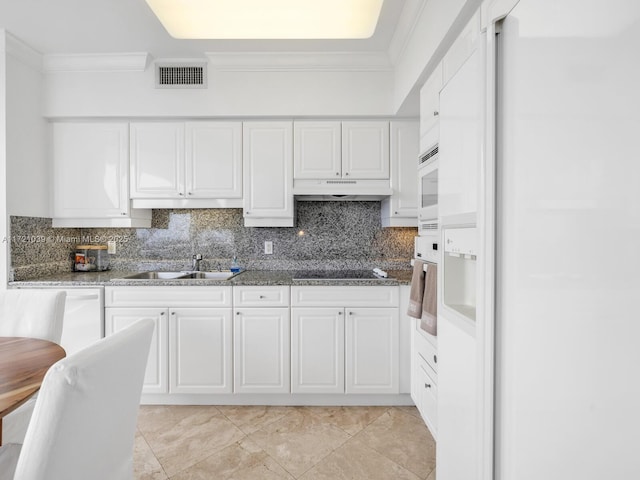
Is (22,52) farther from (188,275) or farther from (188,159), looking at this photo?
(188,275)

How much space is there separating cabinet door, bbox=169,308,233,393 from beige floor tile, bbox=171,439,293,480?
551 millimetres

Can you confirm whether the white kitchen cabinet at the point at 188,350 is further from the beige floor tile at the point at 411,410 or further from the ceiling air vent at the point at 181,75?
the ceiling air vent at the point at 181,75

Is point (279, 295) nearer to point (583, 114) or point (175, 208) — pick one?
point (175, 208)

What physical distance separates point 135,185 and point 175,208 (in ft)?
1.20

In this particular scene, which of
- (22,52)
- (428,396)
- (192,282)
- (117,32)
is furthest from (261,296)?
(22,52)

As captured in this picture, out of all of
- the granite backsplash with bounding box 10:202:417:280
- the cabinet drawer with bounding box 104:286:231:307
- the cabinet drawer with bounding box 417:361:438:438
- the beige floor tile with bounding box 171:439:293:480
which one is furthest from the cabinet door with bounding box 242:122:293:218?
the beige floor tile with bounding box 171:439:293:480

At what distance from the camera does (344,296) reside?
240 centimetres

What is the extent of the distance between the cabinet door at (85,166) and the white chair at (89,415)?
206cm

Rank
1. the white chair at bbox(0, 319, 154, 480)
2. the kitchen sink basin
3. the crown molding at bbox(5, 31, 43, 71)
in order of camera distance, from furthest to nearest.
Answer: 1. the kitchen sink basin
2. the crown molding at bbox(5, 31, 43, 71)
3. the white chair at bbox(0, 319, 154, 480)

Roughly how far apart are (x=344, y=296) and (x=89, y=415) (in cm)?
173

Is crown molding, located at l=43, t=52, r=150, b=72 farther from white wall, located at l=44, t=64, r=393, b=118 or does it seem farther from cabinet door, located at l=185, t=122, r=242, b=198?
cabinet door, located at l=185, t=122, r=242, b=198

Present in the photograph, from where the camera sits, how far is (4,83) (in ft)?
7.66

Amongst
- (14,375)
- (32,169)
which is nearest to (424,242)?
(14,375)

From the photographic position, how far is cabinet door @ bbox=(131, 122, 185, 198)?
8.79 ft
